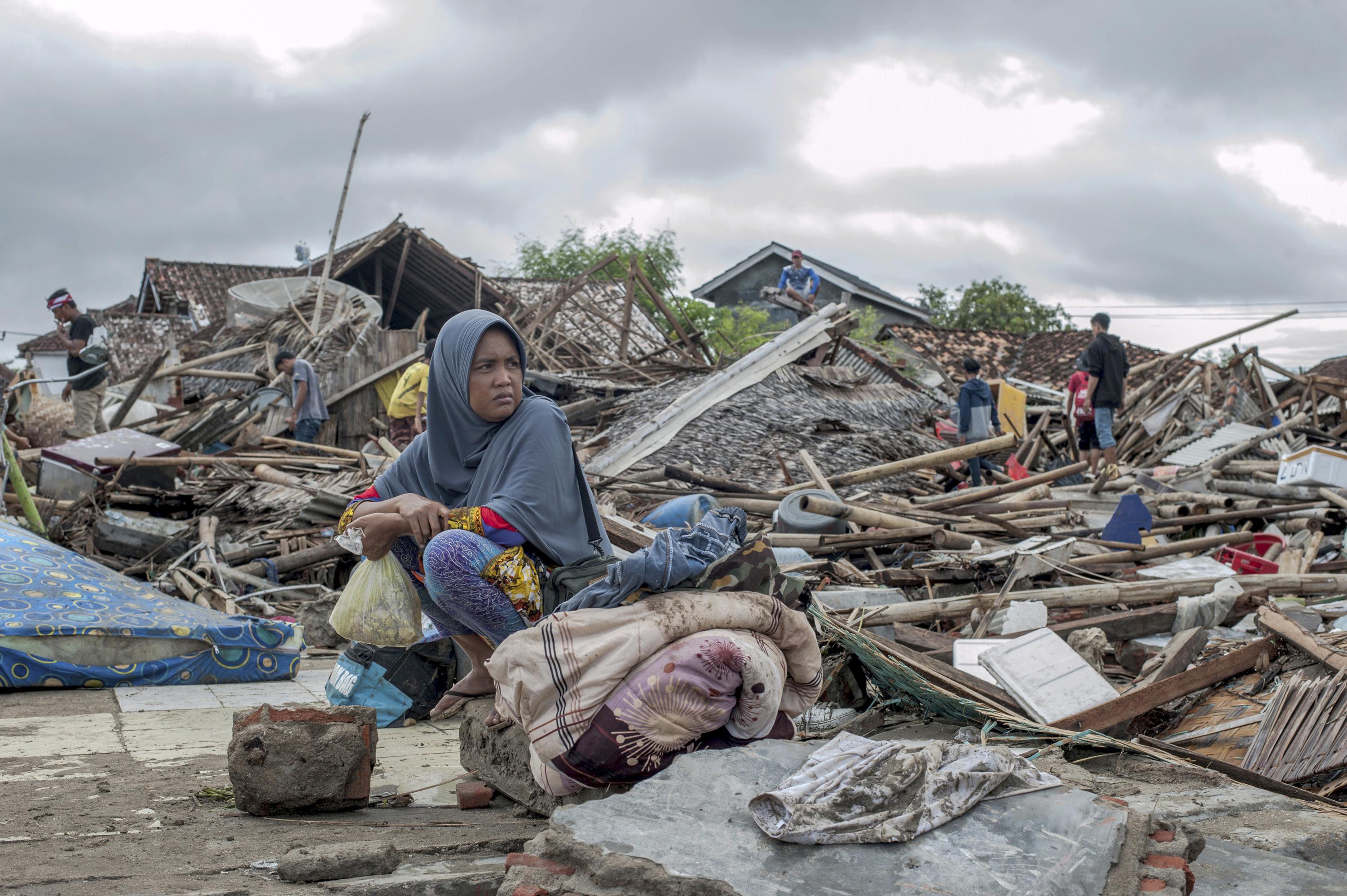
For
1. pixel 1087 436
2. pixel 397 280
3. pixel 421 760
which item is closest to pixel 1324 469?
pixel 1087 436

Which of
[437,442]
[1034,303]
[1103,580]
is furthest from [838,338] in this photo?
[1034,303]

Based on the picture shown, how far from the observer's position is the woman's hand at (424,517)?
328 centimetres

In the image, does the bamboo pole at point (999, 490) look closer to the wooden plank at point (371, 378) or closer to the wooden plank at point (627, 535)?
the wooden plank at point (627, 535)

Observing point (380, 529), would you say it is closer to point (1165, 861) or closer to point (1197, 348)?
point (1165, 861)

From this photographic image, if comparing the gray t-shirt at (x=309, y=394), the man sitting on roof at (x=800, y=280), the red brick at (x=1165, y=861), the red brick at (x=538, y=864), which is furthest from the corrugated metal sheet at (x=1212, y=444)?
the red brick at (x=538, y=864)

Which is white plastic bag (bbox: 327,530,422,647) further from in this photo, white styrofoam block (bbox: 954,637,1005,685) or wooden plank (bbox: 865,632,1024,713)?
white styrofoam block (bbox: 954,637,1005,685)

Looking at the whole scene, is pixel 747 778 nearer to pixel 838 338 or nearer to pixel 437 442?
pixel 437 442

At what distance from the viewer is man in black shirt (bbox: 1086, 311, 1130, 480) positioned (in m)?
11.2

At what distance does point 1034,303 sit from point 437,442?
35228 millimetres

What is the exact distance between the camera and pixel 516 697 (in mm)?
2535

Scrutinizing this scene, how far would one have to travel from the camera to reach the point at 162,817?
8.80 ft

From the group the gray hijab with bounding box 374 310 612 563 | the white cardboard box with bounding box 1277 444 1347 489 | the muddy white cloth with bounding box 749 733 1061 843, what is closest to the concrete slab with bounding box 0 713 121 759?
the gray hijab with bounding box 374 310 612 563

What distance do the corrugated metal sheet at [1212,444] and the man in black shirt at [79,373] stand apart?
11.9 metres

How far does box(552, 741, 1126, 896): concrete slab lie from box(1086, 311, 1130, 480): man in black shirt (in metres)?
9.78
